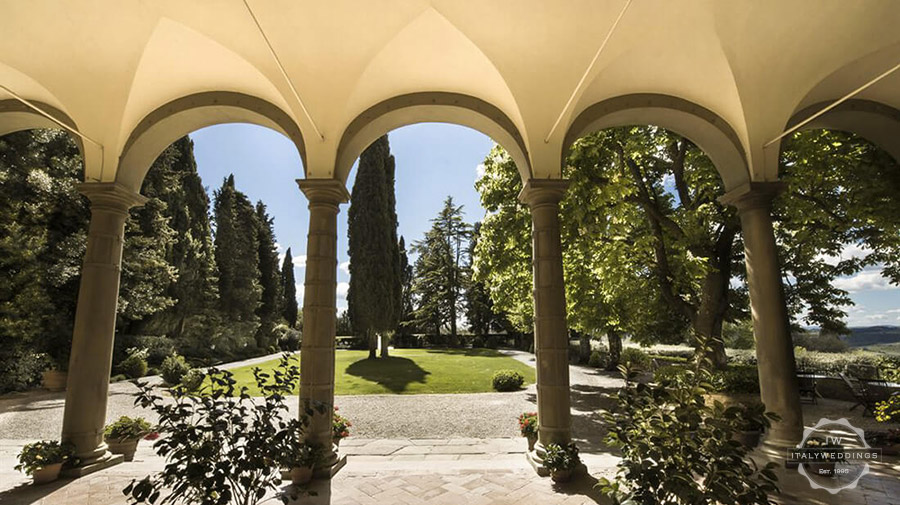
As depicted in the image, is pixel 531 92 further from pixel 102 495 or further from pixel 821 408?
pixel 821 408

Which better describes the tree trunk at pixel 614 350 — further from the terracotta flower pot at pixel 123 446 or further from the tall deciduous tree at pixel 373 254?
the terracotta flower pot at pixel 123 446

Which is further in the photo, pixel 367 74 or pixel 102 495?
pixel 367 74

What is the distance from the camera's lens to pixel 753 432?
5828mm

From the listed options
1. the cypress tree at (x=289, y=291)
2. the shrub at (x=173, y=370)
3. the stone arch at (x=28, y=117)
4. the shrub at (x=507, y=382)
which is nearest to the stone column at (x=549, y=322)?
the stone arch at (x=28, y=117)

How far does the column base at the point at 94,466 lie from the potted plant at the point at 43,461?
12 centimetres

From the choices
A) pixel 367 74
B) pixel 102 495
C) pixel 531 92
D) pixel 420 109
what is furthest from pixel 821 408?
pixel 102 495

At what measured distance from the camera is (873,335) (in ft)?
46.5

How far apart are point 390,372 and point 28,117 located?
13.1 meters

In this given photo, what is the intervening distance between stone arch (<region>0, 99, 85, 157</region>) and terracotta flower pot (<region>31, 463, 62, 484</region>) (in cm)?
391

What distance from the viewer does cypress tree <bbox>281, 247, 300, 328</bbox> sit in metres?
34.6

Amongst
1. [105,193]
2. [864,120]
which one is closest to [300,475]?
[105,193]

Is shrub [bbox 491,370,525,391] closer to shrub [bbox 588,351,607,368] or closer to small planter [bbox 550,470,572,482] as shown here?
shrub [bbox 588,351,607,368]

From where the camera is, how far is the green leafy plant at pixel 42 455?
15.6 ft

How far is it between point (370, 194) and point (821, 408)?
59.3 feet
